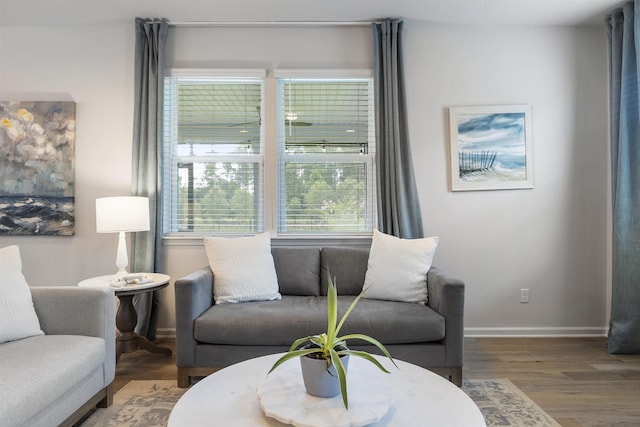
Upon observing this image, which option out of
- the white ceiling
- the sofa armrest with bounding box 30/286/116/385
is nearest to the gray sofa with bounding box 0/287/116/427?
the sofa armrest with bounding box 30/286/116/385

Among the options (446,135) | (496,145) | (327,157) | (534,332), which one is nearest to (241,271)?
(327,157)

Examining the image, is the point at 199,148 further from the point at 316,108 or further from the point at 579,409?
the point at 579,409

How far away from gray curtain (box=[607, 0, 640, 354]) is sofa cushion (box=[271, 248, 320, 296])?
2.25 meters

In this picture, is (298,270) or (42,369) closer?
(42,369)

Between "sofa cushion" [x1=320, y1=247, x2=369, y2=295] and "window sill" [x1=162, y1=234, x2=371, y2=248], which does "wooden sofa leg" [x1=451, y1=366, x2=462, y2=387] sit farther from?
"window sill" [x1=162, y1=234, x2=371, y2=248]

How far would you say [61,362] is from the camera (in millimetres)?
1676

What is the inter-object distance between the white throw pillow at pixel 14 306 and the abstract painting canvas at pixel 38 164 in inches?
53.9

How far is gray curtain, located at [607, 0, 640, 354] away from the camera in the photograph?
2910mm

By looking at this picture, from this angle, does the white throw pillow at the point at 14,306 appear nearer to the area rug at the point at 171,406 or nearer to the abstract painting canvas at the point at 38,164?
the area rug at the point at 171,406

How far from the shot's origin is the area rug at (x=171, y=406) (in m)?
1.95

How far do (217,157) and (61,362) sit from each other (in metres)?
2.07

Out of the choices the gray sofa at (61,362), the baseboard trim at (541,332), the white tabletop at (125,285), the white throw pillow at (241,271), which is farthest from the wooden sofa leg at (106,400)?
the baseboard trim at (541,332)

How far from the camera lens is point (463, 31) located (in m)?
3.37

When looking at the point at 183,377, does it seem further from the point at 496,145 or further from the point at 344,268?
the point at 496,145
